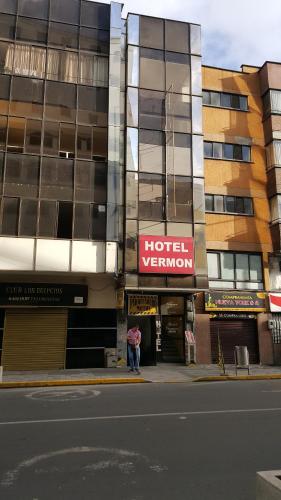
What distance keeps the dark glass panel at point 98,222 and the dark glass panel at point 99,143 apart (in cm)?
237

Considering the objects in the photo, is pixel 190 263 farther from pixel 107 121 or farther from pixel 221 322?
pixel 107 121

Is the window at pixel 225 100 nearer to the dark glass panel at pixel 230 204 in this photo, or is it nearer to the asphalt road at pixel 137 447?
the dark glass panel at pixel 230 204

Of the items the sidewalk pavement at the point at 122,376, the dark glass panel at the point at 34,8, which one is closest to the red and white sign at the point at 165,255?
the sidewalk pavement at the point at 122,376

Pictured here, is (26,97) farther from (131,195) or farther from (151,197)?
(151,197)

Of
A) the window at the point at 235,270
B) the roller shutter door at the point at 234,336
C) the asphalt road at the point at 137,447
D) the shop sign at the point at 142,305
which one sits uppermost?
the window at the point at 235,270

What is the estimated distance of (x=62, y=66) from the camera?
1939 centimetres

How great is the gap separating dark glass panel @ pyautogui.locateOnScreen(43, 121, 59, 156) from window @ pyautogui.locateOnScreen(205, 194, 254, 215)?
788 centimetres

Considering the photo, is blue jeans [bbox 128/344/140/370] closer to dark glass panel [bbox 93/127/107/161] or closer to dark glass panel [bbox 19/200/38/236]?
dark glass panel [bbox 19/200/38/236]

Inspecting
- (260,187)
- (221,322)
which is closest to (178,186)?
(260,187)

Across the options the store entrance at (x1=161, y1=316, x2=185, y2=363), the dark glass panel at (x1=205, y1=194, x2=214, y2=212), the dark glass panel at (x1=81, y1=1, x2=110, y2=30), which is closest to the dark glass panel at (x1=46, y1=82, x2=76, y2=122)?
the dark glass panel at (x1=81, y1=1, x2=110, y2=30)

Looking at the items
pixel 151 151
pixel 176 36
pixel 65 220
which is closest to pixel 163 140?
pixel 151 151

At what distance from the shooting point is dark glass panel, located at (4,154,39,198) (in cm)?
1756

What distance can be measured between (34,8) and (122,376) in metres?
16.6

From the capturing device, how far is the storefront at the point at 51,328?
17688 millimetres
